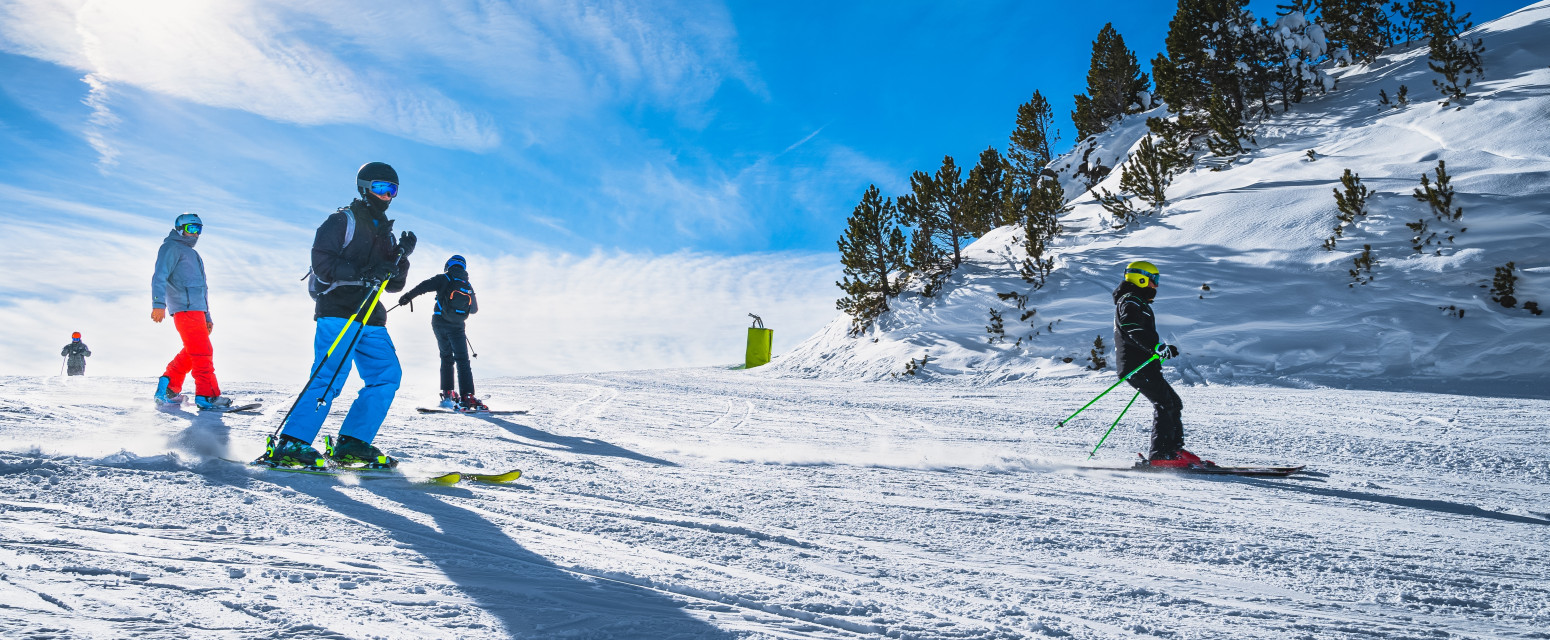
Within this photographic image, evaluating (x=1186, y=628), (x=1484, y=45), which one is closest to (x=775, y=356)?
(x=1186, y=628)

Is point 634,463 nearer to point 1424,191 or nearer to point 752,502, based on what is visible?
point 752,502

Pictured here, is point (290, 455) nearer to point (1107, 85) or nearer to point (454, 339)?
point (454, 339)

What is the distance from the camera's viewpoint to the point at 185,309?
25.6 feet

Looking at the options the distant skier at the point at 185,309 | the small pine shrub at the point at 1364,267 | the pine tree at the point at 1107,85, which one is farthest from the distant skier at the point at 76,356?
the pine tree at the point at 1107,85

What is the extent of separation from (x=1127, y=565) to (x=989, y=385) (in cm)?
1193

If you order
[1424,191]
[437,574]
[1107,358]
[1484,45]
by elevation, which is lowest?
[437,574]

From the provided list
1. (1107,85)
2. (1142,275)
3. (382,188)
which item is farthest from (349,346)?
(1107,85)

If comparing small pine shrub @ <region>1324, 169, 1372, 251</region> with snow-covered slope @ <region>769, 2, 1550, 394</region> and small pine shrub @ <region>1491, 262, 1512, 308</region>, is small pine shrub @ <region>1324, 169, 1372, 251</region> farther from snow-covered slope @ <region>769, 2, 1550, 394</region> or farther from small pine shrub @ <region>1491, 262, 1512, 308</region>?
small pine shrub @ <region>1491, 262, 1512, 308</region>

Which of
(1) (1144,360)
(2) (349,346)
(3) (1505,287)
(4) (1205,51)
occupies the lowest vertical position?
(2) (349,346)

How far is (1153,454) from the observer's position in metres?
5.78

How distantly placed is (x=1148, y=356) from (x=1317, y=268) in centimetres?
1156

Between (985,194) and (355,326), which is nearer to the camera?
(355,326)

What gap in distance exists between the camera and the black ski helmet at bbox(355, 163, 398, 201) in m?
4.68

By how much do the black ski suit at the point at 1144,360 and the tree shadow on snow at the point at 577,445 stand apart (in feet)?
12.6
